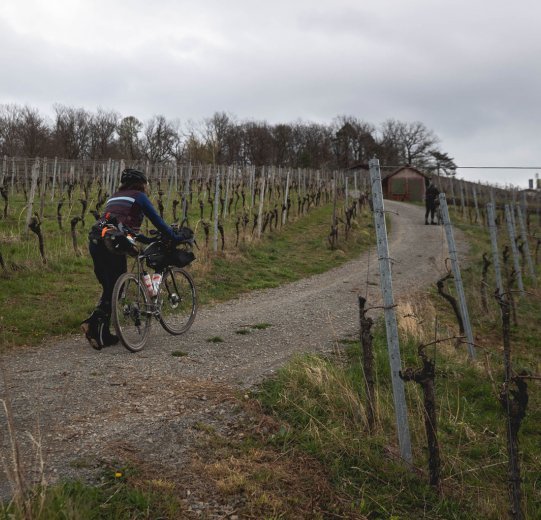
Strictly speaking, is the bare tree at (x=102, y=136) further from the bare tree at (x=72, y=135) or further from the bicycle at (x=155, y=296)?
the bicycle at (x=155, y=296)

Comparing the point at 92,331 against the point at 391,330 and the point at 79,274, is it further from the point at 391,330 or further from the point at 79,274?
the point at 79,274

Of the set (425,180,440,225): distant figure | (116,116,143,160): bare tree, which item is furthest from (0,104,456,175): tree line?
(425,180,440,225): distant figure

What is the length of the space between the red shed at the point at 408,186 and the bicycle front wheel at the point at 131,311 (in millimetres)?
40555

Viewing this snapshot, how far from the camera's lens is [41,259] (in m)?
8.93

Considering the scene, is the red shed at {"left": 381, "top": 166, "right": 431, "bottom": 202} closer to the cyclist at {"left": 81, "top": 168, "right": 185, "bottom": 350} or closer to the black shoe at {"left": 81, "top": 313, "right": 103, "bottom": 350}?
the cyclist at {"left": 81, "top": 168, "right": 185, "bottom": 350}

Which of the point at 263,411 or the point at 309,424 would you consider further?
the point at 263,411

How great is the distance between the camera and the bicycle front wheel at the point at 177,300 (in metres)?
6.22

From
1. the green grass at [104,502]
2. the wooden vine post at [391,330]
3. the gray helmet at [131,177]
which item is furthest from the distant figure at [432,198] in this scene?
the green grass at [104,502]

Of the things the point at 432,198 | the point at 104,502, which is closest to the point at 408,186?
the point at 432,198

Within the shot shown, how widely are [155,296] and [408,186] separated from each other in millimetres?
41613

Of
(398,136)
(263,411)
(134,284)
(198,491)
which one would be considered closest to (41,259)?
(134,284)

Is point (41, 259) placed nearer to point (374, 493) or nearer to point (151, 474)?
point (151, 474)

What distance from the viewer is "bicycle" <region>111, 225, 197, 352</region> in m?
5.20

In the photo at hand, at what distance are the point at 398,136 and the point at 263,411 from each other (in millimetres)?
81896
